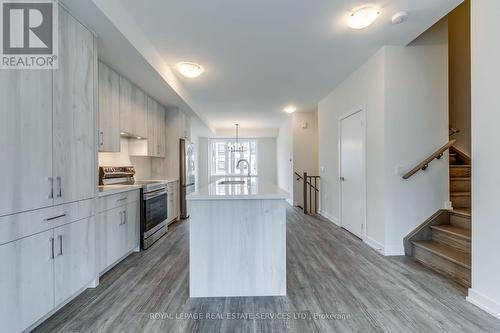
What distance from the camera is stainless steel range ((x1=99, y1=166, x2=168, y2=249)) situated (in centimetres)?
342

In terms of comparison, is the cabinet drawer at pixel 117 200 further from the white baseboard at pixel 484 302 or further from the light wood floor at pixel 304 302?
the white baseboard at pixel 484 302

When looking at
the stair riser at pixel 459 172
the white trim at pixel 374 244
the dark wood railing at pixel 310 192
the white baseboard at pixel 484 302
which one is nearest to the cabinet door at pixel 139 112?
the dark wood railing at pixel 310 192

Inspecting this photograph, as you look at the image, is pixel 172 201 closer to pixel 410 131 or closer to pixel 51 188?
pixel 51 188

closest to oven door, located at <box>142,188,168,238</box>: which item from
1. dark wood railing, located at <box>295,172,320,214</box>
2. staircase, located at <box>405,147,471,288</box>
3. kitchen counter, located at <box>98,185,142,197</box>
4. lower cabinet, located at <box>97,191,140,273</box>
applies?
lower cabinet, located at <box>97,191,140,273</box>

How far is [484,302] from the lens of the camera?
1898 millimetres

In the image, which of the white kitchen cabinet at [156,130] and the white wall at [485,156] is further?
the white kitchen cabinet at [156,130]

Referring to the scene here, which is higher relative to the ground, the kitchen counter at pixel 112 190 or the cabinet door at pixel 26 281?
the kitchen counter at pixel 112 190

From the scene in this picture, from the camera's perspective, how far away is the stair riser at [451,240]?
8.44 feet

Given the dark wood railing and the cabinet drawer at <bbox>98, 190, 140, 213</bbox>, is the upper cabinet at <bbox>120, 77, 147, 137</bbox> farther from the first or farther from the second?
the dark wood railing

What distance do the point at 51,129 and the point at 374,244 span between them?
3821 millimetres

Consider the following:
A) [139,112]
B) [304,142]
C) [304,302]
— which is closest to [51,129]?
[139,112]

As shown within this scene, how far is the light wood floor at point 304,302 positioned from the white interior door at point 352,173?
924 millimetres

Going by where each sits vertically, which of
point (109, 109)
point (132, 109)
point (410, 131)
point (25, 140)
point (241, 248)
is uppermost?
point (132, 109)

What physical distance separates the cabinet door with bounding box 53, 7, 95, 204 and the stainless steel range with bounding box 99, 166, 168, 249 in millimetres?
1164
